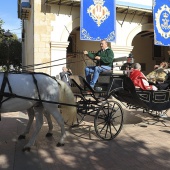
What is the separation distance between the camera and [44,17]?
41.0ft

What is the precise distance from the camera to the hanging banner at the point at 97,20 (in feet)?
39.5

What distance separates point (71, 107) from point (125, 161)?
69.0 inches

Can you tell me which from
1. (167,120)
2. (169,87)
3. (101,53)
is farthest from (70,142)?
(167,120)

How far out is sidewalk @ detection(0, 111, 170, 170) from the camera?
4.48 m

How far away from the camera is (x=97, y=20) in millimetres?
12281

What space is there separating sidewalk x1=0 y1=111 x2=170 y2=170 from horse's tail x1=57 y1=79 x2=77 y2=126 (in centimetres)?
49

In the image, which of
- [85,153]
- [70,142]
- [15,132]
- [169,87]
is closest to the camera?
[85,153]

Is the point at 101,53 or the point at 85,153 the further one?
the point at 101,53

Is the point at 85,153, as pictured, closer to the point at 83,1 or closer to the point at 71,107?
the point at 71,107

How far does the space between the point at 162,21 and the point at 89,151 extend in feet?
32.3

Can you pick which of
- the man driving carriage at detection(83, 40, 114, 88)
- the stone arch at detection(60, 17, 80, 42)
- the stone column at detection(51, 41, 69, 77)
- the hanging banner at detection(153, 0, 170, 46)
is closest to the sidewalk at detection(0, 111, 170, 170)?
the man driving carriage at detection(83, 40, 114, 88)

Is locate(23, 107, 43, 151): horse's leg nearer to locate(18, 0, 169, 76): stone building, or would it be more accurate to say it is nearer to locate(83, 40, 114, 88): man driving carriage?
locate(83, 40, 114, 88): man driving carriage

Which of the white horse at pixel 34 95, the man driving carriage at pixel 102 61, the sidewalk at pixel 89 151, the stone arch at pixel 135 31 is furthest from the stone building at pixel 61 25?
the white horse at pixel 34 95

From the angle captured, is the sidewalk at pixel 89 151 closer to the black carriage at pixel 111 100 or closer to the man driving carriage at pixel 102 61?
the black carriage at pixel 111 100
